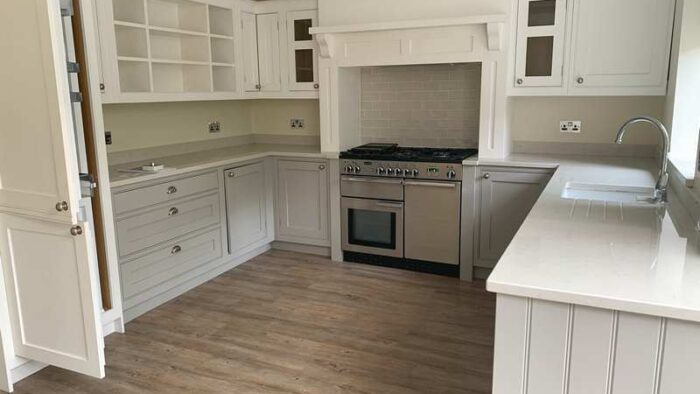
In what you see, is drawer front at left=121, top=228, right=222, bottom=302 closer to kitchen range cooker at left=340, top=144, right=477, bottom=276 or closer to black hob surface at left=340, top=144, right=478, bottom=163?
kitchen range cooker at left=340, top=144, right=477, bottom=276

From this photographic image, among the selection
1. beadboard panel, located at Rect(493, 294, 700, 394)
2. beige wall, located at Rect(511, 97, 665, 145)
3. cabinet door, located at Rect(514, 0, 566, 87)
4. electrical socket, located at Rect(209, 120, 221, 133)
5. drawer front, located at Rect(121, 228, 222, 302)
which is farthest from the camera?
electrical socket, located at Rect(209, 120, 221, 133)

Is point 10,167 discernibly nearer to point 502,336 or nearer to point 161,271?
point 161,271

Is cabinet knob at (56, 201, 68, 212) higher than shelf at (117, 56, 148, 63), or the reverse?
A: shelf at (117, 56, 148, 63)

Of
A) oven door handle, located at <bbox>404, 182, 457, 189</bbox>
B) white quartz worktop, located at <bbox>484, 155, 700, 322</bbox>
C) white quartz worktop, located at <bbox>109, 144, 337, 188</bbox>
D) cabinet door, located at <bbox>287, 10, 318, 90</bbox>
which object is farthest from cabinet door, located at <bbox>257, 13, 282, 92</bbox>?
white quartz worktop, located at <bbox>484, 155, 700, 322</bbox>

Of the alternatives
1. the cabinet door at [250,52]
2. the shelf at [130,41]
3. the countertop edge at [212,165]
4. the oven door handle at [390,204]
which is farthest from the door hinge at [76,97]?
the oven door handle at [390,204]

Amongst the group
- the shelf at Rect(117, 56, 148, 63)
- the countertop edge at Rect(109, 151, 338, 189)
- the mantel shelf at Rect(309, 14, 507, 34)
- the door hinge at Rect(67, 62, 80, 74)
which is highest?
the mantel shelf at Rect(309, 14, 507, 34)

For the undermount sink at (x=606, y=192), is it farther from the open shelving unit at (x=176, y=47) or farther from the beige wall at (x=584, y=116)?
the open shelving unit at (x=176, y=47)

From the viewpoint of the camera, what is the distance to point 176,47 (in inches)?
177

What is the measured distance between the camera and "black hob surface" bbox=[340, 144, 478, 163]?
13.4 feet

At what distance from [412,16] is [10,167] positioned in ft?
9.42

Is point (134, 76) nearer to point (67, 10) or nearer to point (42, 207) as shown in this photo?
point (67, 10)

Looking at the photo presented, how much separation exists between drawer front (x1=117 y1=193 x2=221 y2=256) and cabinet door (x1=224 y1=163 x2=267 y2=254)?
0.18 meters

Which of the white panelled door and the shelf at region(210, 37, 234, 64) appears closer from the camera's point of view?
the white panelled door

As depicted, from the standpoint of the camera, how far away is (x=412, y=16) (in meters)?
4.09
